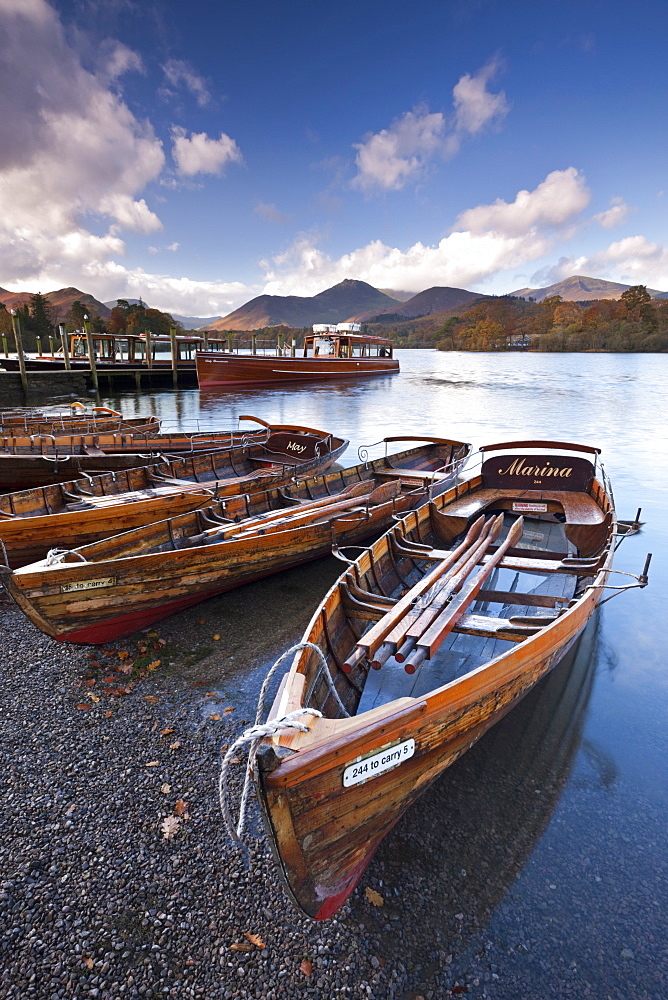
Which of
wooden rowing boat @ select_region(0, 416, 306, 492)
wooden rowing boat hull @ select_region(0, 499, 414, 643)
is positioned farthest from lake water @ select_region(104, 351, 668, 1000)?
wooden rowing boat @ select_region(0, 416, 306, 492)

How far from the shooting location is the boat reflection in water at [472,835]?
13.0 ft

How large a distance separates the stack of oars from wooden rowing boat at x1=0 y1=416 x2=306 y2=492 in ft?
31.6

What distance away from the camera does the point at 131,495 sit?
10.4 m

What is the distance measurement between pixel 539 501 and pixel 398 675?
21.4 feet

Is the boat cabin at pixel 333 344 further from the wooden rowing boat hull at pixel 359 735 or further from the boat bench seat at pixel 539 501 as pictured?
the wooden rowing boat hull at pixel 359 735

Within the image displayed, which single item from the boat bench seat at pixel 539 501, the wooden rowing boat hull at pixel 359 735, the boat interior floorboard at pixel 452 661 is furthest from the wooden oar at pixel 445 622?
the boat bench seat at pixel 539 501

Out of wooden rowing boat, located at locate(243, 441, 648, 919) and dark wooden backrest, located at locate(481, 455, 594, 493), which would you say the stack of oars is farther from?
dark wooden backrest, located at locate(481, 455, 594, 493)

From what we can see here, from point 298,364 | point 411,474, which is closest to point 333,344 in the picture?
point 298,364

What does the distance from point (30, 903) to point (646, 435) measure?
34958mm

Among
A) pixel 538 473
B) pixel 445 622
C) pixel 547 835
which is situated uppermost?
pixel 445 622

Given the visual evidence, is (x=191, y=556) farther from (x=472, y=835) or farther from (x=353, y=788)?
(x=472, y=835)

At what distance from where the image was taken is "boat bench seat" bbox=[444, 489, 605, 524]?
32.3ft

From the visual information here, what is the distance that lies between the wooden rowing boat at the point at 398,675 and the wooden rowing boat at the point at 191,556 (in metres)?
1.74

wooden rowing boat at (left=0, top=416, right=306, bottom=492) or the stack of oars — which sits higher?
the stack of oars
